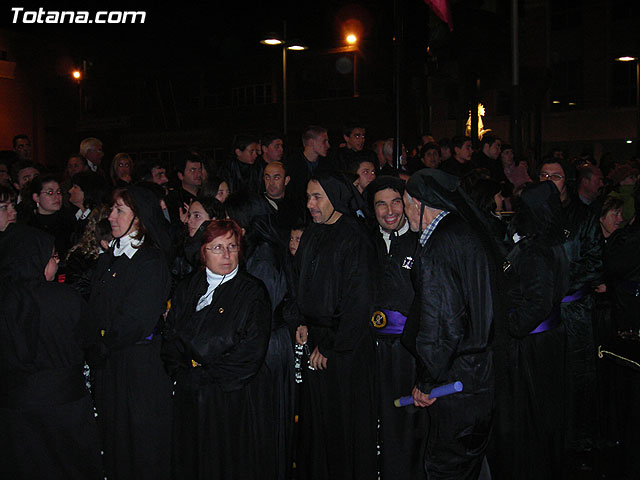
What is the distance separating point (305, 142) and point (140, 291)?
14.4 ft

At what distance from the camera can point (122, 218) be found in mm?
4984

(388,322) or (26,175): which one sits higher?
(26,175)

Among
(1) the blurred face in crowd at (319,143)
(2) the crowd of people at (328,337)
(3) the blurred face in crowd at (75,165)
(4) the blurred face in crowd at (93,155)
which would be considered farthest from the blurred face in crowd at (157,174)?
(2) the crowd of people at (328,337)

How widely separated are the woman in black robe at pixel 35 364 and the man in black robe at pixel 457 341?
7.60 ft

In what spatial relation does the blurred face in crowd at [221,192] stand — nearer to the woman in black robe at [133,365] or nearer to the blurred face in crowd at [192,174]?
the blurred face in crowd at [192,174]

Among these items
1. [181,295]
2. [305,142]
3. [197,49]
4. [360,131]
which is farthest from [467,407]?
[197,49]

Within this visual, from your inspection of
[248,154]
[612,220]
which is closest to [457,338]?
[612,220]

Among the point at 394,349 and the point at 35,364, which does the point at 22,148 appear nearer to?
the point at 35,364

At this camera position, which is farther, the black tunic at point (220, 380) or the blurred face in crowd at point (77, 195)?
the blurred face in crowd at point (77, 195)

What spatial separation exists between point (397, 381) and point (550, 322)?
4.37 ft

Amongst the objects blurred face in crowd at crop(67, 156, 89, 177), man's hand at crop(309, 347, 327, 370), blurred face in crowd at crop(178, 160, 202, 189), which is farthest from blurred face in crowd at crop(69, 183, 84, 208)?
man's hand at crop(309, 347, 327, 370)

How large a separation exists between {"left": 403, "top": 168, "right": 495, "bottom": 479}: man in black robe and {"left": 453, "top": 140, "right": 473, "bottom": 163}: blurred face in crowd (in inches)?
247

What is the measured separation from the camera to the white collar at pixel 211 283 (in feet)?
14.9

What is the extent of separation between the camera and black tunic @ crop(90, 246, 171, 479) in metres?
4.71
